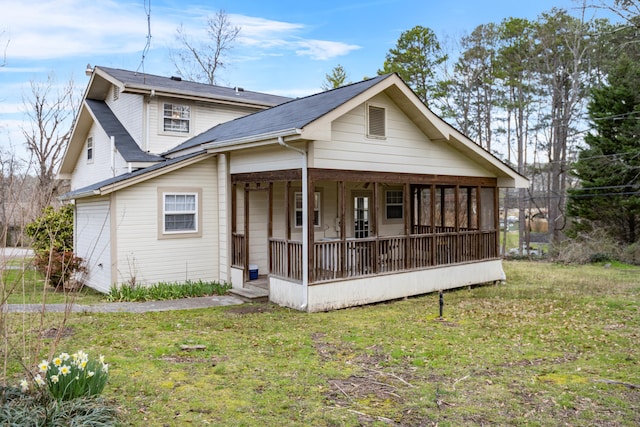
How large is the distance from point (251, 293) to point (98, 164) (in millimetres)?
8568

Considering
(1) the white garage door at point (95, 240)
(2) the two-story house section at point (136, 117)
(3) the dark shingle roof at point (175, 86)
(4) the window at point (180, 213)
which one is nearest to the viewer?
(1) the white garage door at point (95, 240)

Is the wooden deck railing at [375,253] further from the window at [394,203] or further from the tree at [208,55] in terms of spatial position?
the tree at [208,55]

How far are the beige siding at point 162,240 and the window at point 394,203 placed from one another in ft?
18.8

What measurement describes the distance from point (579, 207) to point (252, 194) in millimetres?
16601

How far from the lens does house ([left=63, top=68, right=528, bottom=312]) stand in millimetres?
9312

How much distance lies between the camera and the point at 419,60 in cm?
2609

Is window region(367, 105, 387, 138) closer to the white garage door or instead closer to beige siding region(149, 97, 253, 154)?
the white garage door

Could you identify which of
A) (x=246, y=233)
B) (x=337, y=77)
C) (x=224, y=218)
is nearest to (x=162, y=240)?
(x=224, y=218)

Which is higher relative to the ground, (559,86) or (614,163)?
(559,86)

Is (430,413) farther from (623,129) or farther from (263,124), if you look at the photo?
(623,129)

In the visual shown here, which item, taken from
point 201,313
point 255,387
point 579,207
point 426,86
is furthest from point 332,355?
point 426,86

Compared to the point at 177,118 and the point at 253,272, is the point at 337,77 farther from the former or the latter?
the point at 253,272

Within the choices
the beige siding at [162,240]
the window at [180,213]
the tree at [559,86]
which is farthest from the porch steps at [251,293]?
the tree at [559,86]

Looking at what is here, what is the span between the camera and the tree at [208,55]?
2969 cm
